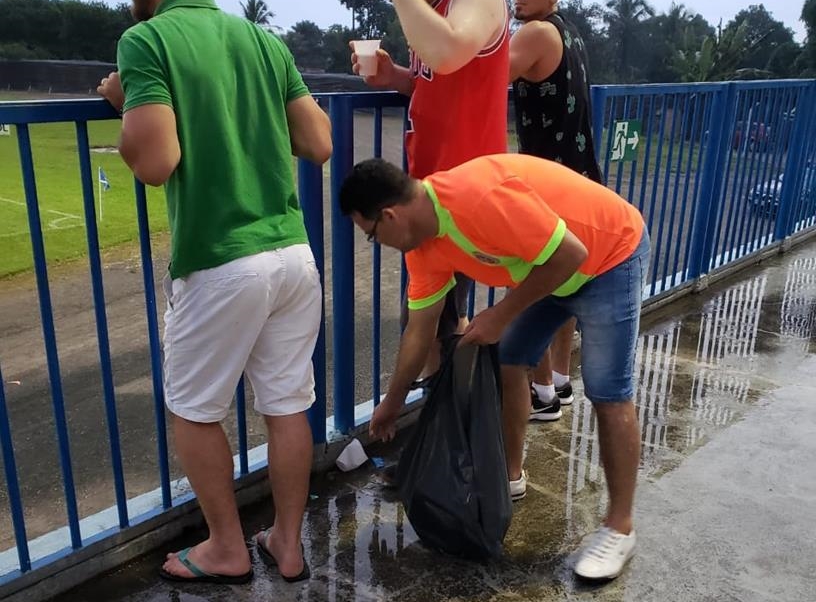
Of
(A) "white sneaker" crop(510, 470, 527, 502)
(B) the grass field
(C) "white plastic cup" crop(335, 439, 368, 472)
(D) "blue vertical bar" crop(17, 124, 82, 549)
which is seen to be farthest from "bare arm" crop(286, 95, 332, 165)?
(B) the grass field

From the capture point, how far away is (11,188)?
63.8ft

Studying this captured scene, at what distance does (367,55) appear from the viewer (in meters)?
2.59

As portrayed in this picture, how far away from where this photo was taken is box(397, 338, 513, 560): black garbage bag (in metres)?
2.39

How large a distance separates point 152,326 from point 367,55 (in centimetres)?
114

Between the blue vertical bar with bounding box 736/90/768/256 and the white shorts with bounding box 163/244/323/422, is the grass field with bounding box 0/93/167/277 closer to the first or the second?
the blue vertical bar with bounding box 736/90/768/256

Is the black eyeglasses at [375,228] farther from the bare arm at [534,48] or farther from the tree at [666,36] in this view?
the tree at [666,36]

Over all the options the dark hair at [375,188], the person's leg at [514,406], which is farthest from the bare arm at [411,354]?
the dark hair at [375,188]

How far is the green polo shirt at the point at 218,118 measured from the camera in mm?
1856

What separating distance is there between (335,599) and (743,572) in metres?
1.34

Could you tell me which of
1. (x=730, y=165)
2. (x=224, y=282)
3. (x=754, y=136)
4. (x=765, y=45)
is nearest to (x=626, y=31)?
(x=765, y=45)

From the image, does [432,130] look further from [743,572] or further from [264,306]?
[743,572]

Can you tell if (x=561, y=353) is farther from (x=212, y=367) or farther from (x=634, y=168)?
(x=212, y=367)

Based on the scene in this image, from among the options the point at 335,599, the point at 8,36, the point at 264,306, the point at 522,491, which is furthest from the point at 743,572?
the point at 8,36

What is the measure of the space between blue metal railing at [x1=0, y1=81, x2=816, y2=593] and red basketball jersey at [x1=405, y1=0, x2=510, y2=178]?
1.11 feet
